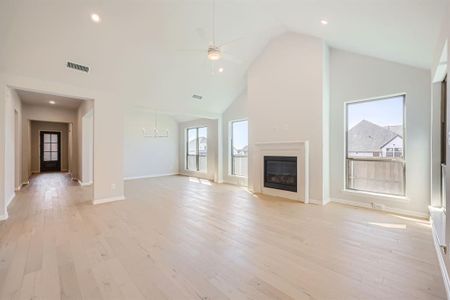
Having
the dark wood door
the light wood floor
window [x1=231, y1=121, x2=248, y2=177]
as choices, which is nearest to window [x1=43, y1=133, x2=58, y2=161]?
the dark wood door

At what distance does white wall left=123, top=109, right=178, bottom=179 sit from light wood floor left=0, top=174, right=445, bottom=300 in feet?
15.4

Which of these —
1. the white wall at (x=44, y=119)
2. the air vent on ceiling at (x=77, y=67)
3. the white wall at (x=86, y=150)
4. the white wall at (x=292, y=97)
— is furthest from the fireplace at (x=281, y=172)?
the white wall at (x=44, y=119)

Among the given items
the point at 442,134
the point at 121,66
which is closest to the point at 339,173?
the point at 442,134

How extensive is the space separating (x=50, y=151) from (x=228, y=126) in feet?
35.2

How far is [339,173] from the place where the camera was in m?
5.08

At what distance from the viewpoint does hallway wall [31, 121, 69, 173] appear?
11.4 meters

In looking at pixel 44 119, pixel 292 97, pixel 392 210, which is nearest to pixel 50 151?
pixel 44 119

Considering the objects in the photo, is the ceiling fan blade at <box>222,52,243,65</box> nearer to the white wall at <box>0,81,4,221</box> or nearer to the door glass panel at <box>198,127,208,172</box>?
the door glass panel at <box>198,127,208,172</box>

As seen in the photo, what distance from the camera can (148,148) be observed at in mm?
9734

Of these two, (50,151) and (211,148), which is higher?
(211,148)

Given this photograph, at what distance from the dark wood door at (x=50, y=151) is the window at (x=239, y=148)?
10.5m

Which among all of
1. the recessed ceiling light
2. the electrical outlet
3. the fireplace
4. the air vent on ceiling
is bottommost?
the electrical outlet

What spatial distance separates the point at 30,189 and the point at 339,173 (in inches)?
349

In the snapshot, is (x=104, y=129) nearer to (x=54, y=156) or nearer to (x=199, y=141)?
(x=199, y=141)
